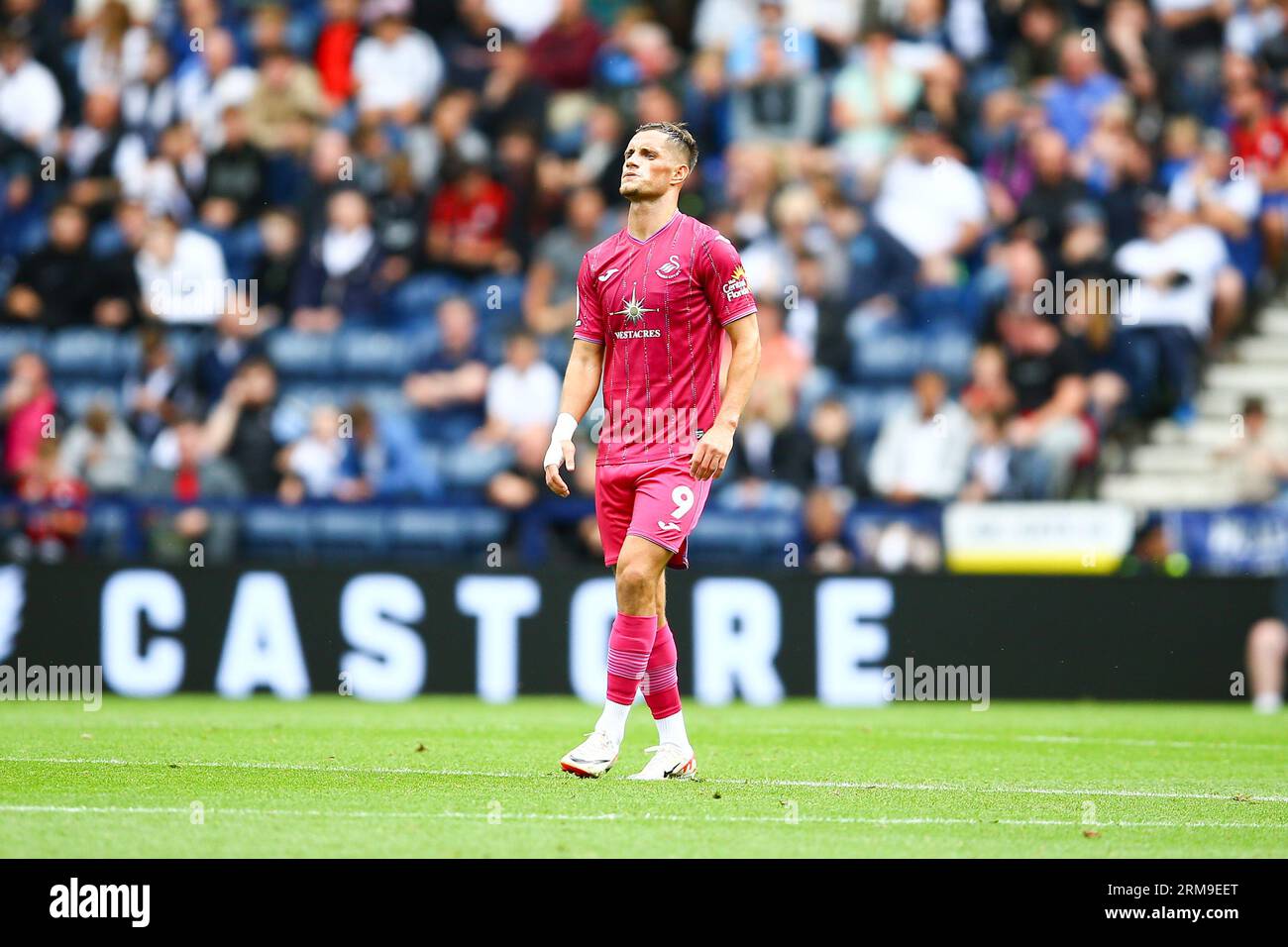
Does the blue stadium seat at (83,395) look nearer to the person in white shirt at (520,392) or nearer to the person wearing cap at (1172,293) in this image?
the person in white shirt at (520,392)

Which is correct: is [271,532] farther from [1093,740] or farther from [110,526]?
[1093,740]

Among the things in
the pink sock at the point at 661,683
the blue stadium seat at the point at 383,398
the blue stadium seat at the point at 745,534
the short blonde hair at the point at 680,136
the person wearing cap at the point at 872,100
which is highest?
the person wearing cap at the point at 872,100

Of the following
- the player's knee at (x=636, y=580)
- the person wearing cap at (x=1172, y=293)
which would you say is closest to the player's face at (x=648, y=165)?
the player's knee at (x=636, y=580)

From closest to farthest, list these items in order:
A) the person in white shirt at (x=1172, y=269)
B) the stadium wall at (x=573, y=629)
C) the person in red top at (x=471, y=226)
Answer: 1. the stadium wall at (x=573, y=629)
2. the person in white shirt at (x=1172, y=269)
3. the person in red top at (x=471, y=226)

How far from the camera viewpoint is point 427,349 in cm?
1608

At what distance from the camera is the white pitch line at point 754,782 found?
7844mm

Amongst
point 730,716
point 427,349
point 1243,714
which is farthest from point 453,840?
point 427,349

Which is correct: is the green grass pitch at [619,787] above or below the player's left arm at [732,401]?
below

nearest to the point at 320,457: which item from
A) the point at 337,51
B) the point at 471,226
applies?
the point at 471,226

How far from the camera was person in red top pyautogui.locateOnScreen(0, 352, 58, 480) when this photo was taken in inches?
600

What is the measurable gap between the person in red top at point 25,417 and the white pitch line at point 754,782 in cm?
716

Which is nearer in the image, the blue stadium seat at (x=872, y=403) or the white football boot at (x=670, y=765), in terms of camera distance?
the white football boot at (x=670, y=765)

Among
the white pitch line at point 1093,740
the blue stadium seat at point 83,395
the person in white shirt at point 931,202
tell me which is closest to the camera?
the white pitch line at point 1093,740

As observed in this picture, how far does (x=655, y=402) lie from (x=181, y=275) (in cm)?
981
